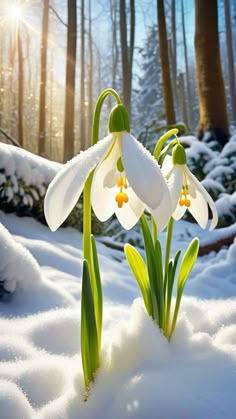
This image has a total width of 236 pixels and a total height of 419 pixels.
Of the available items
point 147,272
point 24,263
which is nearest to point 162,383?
point 147,272

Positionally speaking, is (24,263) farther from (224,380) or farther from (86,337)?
(224,380)

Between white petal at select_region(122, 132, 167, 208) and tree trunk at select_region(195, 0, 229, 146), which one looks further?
tree trunk at select_region(195, 0, 229, 146)

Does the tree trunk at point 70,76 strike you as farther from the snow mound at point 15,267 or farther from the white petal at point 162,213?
the white petal at point 162,213

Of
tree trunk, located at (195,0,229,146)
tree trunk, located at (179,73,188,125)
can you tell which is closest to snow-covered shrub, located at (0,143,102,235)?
tree trunk, located at (195,0,229,146)

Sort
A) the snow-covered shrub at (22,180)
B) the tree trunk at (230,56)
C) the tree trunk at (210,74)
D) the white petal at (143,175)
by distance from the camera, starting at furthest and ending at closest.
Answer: the tree trunk at (230,56) < the tree trunk at (210,74) < the snow-covered shrub at (22,180) < the white petal at (143,175)

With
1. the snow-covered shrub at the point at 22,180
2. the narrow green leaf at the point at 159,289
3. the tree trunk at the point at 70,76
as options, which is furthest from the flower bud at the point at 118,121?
the tree trunk at the point at 70,76

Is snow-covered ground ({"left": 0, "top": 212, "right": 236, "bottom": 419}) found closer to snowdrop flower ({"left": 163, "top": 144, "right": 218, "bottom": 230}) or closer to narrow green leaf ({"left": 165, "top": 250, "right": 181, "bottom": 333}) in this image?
narrow green leaf ({"left": 165, "top": 250, "right": 181, "bottom": 333})
